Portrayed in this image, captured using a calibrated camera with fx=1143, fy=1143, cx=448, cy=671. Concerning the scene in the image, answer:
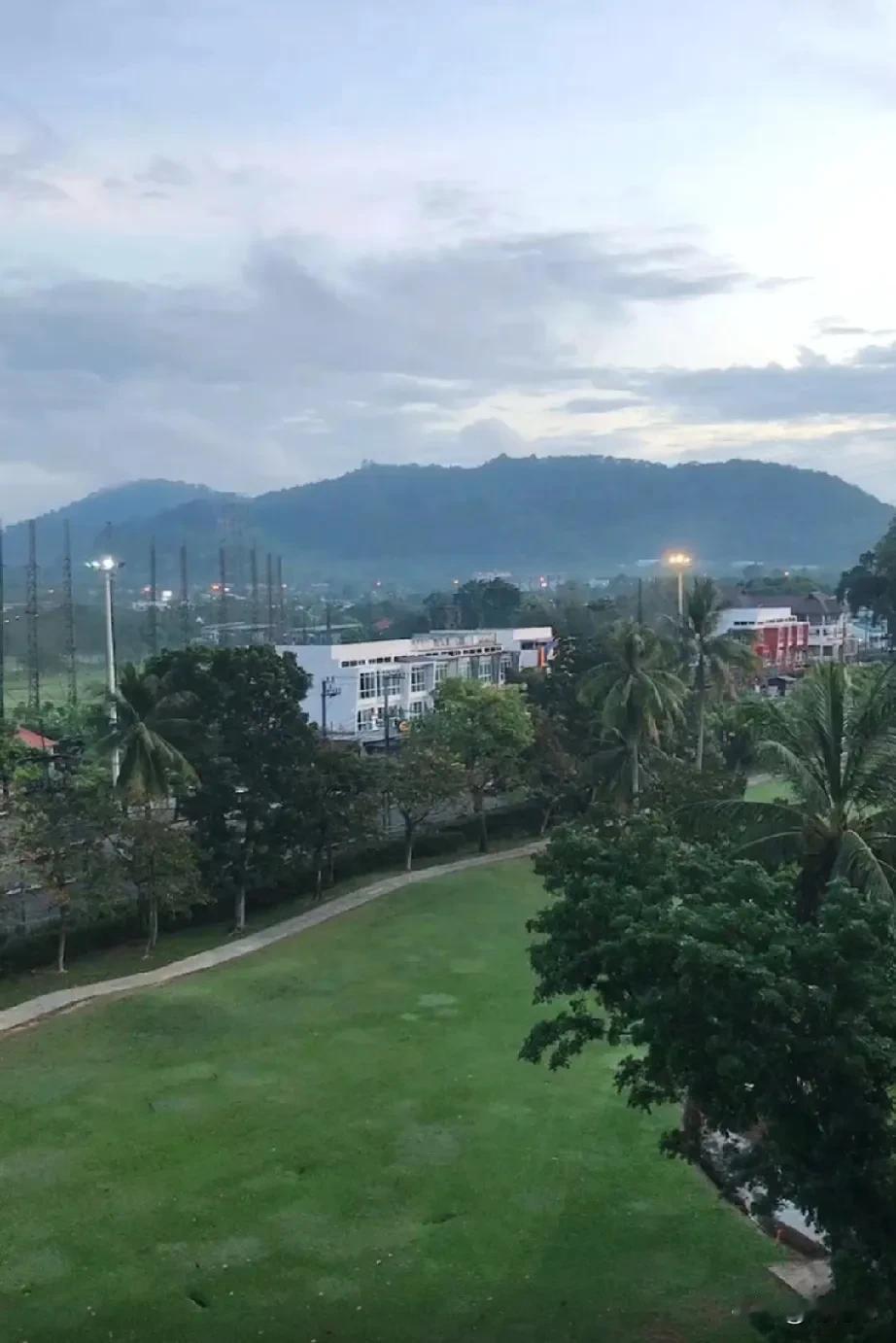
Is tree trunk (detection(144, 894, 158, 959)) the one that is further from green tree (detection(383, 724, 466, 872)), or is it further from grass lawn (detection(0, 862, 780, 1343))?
green tree (detection(383, 724, 466, 872))

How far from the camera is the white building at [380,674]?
5697 centimetres

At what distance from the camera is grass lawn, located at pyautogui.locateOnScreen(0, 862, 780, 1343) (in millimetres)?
10766

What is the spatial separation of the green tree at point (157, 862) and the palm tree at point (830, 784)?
13.8 metres

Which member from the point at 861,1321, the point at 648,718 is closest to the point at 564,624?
the point at 648,718

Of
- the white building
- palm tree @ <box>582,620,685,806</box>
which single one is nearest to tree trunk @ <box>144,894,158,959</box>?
palm tree @ <box>582,620,685,806</box>

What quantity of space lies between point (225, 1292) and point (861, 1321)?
6284 mm

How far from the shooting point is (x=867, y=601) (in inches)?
2948

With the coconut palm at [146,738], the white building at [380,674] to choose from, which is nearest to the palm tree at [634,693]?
the coconut palm at [146,738]

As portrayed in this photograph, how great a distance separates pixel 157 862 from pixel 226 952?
2480 mm

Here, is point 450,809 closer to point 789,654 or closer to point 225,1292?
point 225,1292

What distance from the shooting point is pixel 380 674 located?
2320 inches

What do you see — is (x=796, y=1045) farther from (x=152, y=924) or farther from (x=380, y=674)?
(x=380, y=674)

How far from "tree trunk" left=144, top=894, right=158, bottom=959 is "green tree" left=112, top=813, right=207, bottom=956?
0.02 meters

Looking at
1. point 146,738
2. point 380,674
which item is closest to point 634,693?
point 146,738
